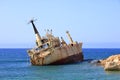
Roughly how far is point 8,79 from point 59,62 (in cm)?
1852

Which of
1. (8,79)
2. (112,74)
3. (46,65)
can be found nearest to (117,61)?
(112,74)

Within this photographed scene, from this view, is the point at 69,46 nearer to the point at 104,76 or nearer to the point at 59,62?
the point at 59,62

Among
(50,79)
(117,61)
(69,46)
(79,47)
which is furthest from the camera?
(79,47)

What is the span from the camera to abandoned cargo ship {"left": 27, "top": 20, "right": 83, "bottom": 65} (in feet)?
195

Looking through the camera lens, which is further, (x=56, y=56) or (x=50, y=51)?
(x=56, y=56)

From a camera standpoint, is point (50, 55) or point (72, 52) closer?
point (50, 55)

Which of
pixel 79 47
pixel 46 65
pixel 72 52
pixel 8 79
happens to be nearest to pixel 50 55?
pixel 46 65

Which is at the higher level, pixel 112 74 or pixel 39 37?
pixel 39 37

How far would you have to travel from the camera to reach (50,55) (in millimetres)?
59469

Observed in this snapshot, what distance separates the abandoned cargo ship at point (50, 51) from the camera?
2344 inches

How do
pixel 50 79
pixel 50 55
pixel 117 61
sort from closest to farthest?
1. pixel 50 79
2. pixel 117 61
3. pixel 50 55

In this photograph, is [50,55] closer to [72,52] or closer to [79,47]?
[72,52]

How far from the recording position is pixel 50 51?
194 ft

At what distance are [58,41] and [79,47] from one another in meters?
7.52
